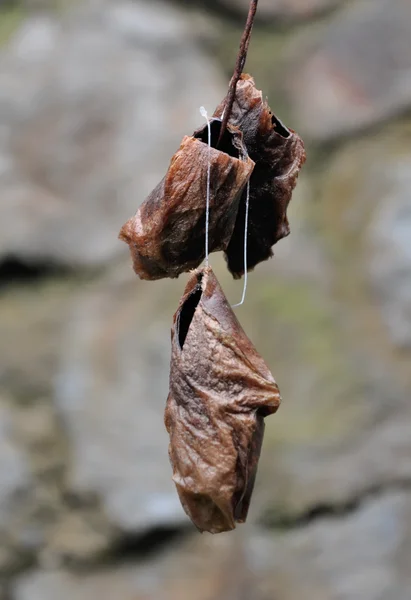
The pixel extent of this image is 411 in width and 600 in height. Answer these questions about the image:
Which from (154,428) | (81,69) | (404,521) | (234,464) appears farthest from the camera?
(81,69)

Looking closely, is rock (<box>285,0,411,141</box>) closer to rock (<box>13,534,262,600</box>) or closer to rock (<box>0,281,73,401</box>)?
rock (<box>0,281,73,401</box>)

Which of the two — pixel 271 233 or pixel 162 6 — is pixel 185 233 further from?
pixel 162 6

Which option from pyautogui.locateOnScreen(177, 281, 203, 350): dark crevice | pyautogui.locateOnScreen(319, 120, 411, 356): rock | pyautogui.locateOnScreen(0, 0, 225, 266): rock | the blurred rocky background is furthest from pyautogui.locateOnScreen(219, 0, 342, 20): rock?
pyautogui.locateOnScreen(177, 281, 203, 350): dark crevice

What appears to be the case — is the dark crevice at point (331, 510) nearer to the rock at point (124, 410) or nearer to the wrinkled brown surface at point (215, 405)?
the rock at point (124, 410)

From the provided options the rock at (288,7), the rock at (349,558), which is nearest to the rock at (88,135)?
the rock at (288,7)

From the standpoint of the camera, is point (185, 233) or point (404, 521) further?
point (404, 521)

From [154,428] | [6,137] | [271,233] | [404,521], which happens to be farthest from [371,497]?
[6,137]
